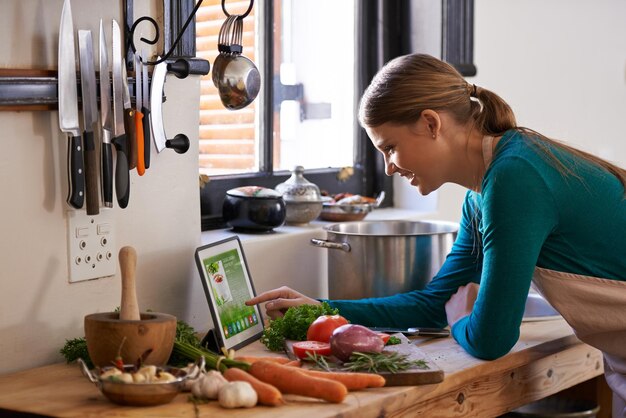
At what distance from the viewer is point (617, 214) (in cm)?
187

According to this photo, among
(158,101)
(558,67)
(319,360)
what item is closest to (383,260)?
(319,360)

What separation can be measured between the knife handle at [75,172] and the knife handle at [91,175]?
12 millimetres

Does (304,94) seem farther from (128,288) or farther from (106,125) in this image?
(128,288)

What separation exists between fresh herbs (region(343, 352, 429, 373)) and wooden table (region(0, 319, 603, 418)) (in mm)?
41

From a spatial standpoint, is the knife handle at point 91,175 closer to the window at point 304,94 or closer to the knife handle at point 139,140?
the knife handle at point 139,140

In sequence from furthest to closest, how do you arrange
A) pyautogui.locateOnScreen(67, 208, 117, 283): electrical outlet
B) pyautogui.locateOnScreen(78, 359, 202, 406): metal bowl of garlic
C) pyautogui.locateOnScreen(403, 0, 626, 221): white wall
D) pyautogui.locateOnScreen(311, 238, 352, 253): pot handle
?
pyautogui.locateOnScreen(403, 0, 626, 221): white wall
pyautogui.locateOnScreen(311, 238, 352, 253): pot handle
pyautogui.locateOnScreen(67, 208, 117, 283): electrical outlet
pyautogui.locateOnScreen(78, 359, 202, 406): metal bowl of garlic

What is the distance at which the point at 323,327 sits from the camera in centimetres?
185

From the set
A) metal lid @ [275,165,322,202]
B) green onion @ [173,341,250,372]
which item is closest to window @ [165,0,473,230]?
metal lid @ [275,165,322,202]

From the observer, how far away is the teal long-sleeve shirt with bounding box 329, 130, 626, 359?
1.79 meters

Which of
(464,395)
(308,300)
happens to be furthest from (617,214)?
(308,300)

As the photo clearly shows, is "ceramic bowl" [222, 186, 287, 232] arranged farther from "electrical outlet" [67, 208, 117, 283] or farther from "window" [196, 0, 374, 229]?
"electrical outlet" [67, 208, 117, 283]

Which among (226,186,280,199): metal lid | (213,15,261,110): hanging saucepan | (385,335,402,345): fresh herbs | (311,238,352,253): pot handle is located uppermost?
(213,15,261,110): hanging saucepan

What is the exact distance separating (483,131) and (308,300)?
0.50 m

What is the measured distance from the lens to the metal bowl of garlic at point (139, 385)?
1.47 m
